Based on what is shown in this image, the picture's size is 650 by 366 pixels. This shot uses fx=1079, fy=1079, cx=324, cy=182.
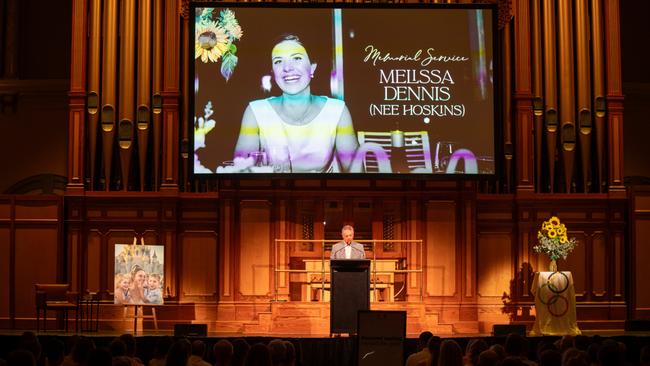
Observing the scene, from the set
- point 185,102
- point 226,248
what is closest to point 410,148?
point 226,248

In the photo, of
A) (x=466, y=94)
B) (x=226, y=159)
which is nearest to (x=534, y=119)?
(x=466, y=94)

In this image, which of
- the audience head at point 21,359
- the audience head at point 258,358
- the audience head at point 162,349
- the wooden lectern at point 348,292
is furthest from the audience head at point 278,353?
the wooden lectern at point 348,292

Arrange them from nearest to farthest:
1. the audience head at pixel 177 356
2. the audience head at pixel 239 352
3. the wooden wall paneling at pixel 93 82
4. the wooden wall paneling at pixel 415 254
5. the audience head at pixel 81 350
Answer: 1. the audience head at pixel 177 356
2. the audience head at pixel 81 350
3. the audience head at pixel 239 352
4. the wooden wall paneling at pixel 415 254
5. the wooden wall paneling at pixel 93 82

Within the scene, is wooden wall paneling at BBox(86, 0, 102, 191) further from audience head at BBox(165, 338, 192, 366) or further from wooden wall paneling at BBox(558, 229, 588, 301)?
audience head at BBox(165, 338, 192, 366)

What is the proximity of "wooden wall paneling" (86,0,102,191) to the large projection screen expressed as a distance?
157 cm

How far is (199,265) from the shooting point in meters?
16.2

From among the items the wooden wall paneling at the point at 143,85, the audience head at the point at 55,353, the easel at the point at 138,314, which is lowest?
the easel at the point at 138,314

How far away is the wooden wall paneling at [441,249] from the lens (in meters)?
16.0

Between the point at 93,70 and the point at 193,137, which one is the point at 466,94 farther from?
the point at 93,70

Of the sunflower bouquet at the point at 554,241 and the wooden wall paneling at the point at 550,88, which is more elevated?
the wooden wall paneling at the point at 550,88

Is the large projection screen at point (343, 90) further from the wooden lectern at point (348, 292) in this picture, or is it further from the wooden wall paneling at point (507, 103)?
the wooden lectern at point (348, 292)

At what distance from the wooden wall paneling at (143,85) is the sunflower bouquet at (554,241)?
5.99 metres

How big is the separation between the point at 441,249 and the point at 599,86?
3533mm

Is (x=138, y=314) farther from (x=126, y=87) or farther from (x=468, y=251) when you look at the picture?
(x=468, y=251)
